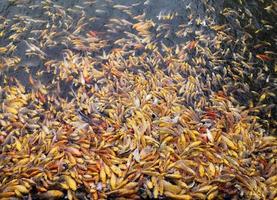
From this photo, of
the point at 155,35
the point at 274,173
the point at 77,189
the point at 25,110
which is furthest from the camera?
the point at 155,35

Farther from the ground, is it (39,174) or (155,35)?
(155,35)

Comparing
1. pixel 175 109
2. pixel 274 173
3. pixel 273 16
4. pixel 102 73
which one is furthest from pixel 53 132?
pixel 273 16

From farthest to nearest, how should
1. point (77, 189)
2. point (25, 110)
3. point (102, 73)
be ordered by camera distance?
1. point (102, 73)
2. point (25, 110)
3. point (77, 189)

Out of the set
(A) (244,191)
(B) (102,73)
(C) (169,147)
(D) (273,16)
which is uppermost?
(D) (273,16)

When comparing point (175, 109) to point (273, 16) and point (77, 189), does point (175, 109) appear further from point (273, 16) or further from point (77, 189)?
point (273, 16)

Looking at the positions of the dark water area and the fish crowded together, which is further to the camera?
the dark water area

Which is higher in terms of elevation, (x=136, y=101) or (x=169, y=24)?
(x=169, y=24)

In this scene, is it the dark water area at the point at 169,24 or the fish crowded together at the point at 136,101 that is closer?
the fish crowded together at the point at 136,101

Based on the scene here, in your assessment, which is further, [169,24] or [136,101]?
[169,24]
